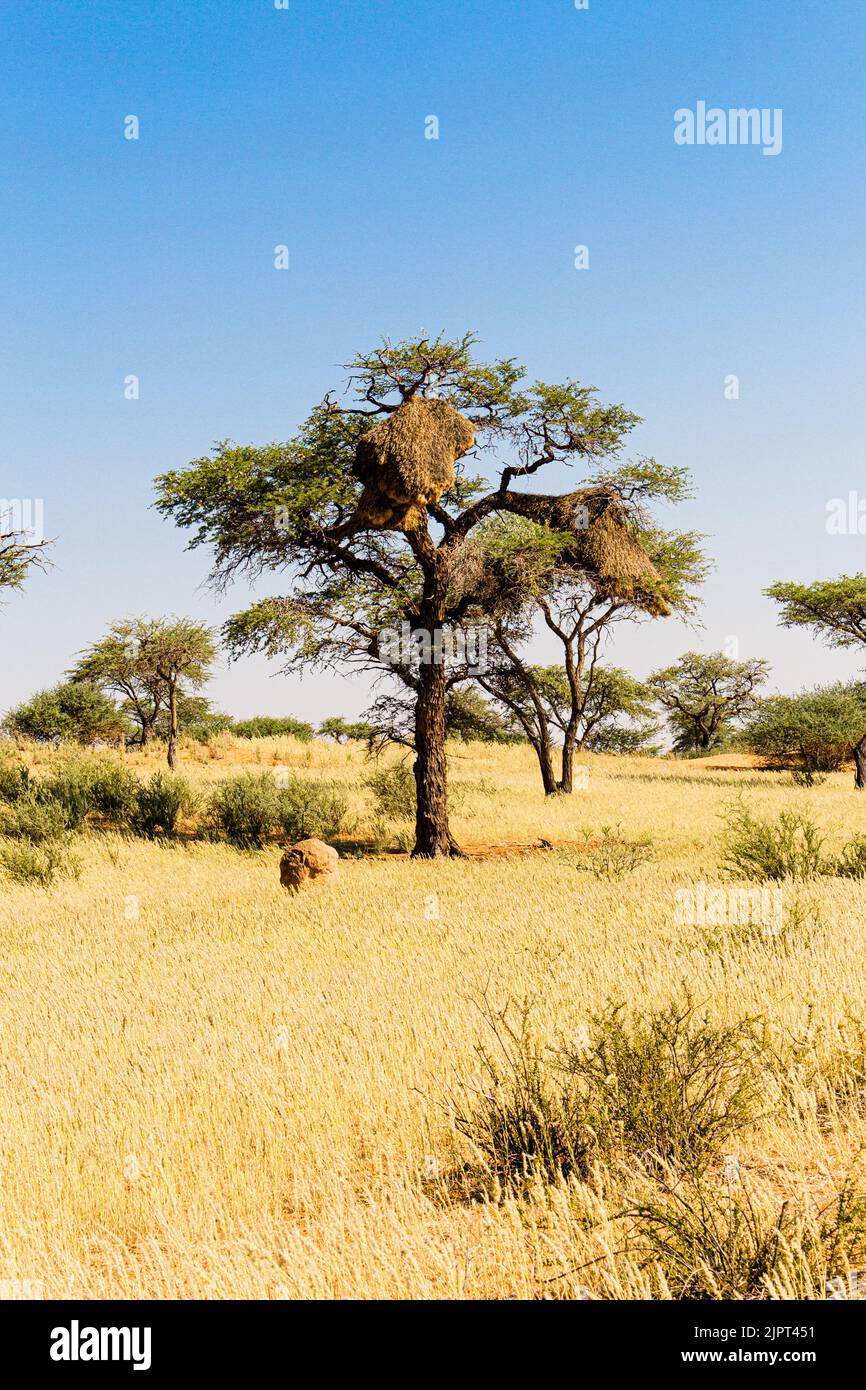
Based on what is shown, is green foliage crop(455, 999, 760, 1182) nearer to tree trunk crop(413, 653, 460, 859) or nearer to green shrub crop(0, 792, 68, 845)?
tree trunk crop(413, 653, 460, 859)

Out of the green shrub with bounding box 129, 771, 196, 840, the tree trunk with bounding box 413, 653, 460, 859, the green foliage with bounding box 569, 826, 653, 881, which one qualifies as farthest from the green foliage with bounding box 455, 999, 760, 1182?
the green shrub with bounding box 129, 771, 196, 840

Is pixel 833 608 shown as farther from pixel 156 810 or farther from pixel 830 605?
pixel 156 810

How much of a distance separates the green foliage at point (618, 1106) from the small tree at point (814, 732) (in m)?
38.1

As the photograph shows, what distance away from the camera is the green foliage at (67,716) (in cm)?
4688

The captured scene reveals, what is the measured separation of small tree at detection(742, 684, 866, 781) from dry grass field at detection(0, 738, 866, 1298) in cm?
3273

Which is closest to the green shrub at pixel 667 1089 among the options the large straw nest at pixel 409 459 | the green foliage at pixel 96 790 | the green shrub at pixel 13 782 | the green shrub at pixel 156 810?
the large straw nest at pixel 409 459

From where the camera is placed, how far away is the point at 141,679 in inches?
1794

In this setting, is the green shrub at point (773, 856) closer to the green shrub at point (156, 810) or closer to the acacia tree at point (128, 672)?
the green shrub at point (156, 810)

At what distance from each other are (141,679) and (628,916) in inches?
1588

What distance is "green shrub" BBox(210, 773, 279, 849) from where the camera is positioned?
64.2 ft

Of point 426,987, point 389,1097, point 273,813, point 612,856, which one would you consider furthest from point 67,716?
point 389,1097

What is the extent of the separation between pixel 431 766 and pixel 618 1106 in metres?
12.8

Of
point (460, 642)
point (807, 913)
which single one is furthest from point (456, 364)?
point (807, 913)
